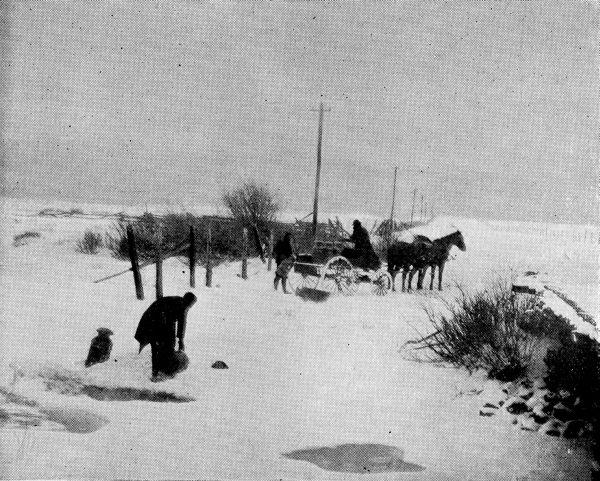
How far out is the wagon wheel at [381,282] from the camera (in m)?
4.55

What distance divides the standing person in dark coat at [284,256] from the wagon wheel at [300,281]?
0.06 metres

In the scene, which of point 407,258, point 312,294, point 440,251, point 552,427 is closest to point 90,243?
point 312,294

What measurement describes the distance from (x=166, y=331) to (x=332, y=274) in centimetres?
146

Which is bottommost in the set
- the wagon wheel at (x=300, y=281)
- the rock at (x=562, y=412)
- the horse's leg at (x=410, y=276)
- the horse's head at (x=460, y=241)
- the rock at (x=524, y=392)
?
the rock at (x=562, y=412)

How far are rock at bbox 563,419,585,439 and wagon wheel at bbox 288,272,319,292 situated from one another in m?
2.18

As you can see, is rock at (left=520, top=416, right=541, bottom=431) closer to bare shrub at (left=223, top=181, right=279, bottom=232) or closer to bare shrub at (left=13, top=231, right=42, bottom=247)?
bare shrub at (left=223, top=181, right=279, bottom=232)

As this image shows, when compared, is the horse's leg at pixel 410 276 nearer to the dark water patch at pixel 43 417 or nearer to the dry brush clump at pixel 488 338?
the dry brush clump at pixel 488 338

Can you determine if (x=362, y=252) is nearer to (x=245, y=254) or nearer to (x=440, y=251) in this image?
(x=440, y=251)

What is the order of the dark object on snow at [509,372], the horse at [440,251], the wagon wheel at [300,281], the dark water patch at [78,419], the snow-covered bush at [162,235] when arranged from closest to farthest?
the dark object on snow at [509,372] → the dark water patch at [78,419] → the horse at [440,251] → the snow-covered bush at [162,235] → the wagon wheel at [300,281]

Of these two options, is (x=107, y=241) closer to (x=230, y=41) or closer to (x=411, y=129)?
(x=230, y=41)

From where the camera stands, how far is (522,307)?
409cm

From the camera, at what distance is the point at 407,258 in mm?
4715

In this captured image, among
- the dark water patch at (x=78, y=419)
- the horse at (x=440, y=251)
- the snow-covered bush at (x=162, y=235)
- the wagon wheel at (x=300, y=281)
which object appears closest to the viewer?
the dark water patch at (x=78, y=419)

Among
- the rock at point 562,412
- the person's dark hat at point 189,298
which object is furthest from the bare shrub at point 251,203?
the rock at point 562,412
